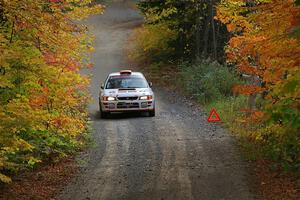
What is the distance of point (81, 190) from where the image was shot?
11258 mm

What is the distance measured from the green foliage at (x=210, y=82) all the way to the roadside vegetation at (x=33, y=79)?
1168 cm

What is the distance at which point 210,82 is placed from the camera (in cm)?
2544

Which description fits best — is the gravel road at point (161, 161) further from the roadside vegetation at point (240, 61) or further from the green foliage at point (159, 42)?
the green foliage at point (159, 42)

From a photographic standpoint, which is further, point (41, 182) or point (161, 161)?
point (161, 161)

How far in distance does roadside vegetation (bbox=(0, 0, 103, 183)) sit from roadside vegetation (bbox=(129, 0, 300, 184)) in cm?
427

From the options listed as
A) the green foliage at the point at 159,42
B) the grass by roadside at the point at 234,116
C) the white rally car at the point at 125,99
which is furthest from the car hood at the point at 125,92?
the green foliage at the point at 159,42

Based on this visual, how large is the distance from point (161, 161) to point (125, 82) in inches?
325

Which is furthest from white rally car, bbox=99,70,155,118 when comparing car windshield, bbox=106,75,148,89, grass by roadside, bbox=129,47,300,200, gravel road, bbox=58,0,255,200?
grass by roadside, bbox=129,47,300,200

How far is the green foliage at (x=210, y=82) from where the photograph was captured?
81.1 feet

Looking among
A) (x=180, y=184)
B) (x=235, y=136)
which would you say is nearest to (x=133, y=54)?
(x=235, y=136)

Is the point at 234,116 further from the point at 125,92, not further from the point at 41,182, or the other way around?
the point at 41,182

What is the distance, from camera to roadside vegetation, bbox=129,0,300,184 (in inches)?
379

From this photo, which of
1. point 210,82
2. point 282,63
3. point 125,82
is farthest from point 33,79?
point 210,82

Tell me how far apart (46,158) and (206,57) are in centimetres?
1875
